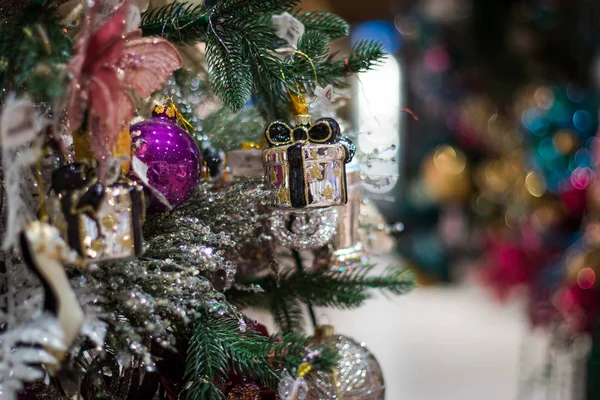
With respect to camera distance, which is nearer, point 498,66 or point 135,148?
point 135,148

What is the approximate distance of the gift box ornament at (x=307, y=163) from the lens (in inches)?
21.2

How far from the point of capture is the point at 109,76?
413 millimetres

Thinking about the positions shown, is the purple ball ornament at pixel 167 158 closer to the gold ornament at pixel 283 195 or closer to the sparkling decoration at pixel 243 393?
the gold ornament at pixel 283 195

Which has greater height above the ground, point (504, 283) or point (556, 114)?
point (556, 114)


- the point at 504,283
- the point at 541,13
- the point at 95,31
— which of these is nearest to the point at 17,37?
the point at 95,31

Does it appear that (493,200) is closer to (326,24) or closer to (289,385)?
(326,24)

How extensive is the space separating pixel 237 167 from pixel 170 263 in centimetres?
21

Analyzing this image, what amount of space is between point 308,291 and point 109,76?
382 millimetres

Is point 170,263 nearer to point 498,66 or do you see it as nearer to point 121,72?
point 121,72

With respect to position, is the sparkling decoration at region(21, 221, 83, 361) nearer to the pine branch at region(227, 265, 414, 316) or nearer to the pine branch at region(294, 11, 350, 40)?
the pine branch at region(227, 265, 414, 316)

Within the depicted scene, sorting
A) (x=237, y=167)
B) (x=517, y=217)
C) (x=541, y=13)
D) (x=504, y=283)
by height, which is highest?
(x=237, y=167)

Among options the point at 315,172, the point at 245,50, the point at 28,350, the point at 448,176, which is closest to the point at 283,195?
the point at 315,172

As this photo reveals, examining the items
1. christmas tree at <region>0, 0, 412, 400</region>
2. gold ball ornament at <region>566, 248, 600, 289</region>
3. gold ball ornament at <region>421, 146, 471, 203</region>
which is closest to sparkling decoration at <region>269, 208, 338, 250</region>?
christmas tree at <region>0, 0, 412, 400</region>

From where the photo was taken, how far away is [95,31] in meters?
0.42
